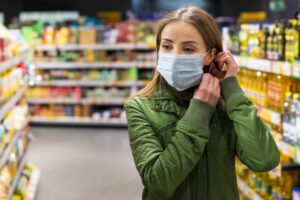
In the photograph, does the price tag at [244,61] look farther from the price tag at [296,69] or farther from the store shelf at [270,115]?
the price tag at [296,69]

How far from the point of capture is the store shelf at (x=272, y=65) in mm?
3197

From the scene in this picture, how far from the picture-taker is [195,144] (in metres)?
1.68

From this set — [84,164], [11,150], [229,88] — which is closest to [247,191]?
[11,150]

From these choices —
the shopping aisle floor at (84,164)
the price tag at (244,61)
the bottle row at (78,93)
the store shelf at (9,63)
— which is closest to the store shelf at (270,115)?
the price tag at (244,61)

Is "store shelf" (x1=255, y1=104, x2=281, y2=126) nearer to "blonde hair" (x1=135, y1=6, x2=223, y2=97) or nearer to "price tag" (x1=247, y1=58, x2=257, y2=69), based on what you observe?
"price tag" (x1=247, y1=58, x2=257, y2=69)

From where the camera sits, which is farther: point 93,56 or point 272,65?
point 93,56

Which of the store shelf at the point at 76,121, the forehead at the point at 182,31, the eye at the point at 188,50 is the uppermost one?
the forehead at the point at 182,31

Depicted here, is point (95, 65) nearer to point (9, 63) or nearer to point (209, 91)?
point (9, 63)

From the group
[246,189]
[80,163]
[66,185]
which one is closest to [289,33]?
[246,189]

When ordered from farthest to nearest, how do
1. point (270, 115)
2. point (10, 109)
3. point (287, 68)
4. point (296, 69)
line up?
point (10, 109), point (270, 115), point (287, 68), point (296, 69)

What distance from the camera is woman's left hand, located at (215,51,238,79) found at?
1865 millimetres

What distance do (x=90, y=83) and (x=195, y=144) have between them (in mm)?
7732

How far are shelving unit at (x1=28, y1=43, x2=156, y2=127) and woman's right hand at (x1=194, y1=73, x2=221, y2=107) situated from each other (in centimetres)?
727

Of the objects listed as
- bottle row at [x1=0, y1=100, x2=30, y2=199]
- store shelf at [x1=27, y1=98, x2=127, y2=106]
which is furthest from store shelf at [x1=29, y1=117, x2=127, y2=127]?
bottle row at [x1=0, y1=100, x2=30, y2=199]
